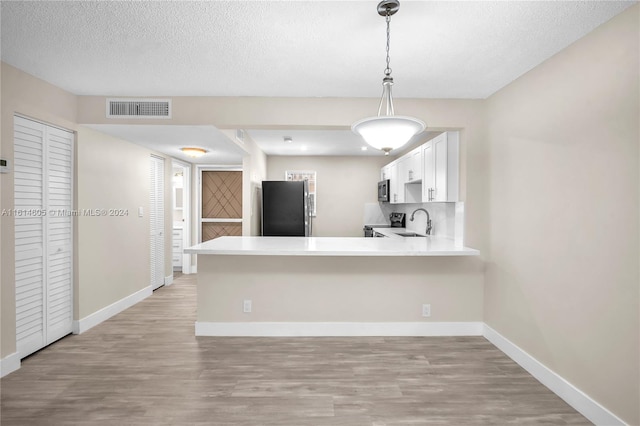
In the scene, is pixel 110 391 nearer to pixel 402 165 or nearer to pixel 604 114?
pixel 604 114

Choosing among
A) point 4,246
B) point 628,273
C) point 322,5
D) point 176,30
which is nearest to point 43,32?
point 176,30

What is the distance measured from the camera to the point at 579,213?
2.02 metres

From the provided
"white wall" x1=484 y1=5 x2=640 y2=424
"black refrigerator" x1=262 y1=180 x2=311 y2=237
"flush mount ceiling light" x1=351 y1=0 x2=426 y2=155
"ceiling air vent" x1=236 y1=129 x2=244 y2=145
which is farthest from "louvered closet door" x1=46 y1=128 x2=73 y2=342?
"white wall" x1=484 y1=5 x2=640 y2=424

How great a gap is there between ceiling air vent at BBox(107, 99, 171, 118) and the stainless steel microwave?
3.64 m

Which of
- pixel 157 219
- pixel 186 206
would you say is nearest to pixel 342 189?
pixel 186 206

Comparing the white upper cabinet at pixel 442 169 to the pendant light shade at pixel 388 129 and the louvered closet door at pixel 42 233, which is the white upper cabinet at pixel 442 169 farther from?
the louvered closet door at pixel 42 233

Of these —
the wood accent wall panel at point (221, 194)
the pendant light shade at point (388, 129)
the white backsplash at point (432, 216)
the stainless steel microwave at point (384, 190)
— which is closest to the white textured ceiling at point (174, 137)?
the wood accent wall panel at point (221, 194)

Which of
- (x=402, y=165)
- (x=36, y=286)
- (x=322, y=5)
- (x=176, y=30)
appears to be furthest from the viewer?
(x=402, y=165)

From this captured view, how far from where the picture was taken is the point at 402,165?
494 cm

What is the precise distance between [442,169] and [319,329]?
214 centimetres

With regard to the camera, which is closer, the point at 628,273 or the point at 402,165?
the point at 628,273

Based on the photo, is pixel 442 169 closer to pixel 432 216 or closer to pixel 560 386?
pixel 432 216

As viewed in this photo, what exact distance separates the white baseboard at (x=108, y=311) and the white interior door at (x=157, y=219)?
16.0 inches

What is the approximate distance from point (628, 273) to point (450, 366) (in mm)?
1395
